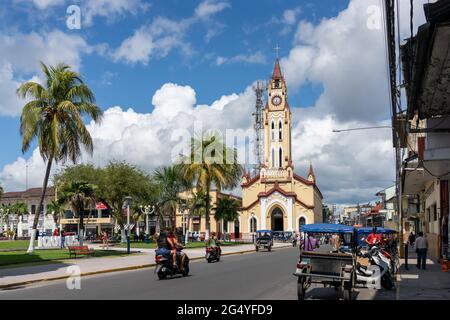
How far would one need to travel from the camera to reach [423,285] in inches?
669

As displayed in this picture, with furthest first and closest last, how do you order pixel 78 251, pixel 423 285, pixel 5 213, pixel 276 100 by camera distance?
pixel 5 213 < pixel 276 100 < pixel 78 251 < pixel 423 285

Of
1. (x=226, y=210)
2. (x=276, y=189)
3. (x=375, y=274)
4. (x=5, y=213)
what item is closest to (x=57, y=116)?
(x=375, y=274)

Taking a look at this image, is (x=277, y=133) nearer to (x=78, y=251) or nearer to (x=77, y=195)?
(x=77, y=195)

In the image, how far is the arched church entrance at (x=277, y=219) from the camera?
303 feet

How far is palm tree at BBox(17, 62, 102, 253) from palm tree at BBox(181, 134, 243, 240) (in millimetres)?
18713

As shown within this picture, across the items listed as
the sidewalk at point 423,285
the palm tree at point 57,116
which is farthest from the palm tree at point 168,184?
the sidewalk at point 423,285

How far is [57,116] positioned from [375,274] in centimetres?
2261

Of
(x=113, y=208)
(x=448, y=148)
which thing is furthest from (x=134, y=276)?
(x=113, y=208)

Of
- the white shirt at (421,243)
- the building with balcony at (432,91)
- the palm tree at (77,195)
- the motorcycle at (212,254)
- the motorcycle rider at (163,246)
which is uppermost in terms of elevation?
the building with balcony at (432,91)

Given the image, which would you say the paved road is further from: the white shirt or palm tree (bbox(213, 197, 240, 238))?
palm tree (bbox(213, 197, 240, 238))

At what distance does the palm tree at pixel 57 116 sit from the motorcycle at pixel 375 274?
21.3m

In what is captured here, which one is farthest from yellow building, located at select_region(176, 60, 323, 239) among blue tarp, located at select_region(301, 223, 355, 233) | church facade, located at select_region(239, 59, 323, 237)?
blue tarp, located at select_region(301, 223, 355, 233)

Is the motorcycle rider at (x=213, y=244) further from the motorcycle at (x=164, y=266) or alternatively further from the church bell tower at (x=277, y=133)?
the church bell tower at (x=277, y=133)
